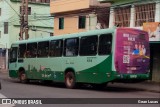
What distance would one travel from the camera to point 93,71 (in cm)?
2095

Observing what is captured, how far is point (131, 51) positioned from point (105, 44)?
4.30 feet

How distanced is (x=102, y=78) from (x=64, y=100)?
4.90 meters

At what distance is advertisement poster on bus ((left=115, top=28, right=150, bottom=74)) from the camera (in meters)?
19.5

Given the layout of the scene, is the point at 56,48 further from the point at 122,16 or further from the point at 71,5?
the point at 71,5

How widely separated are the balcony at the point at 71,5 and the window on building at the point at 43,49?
10.1 meters

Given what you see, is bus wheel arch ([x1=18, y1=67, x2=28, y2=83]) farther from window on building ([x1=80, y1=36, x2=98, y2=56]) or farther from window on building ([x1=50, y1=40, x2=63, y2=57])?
window on building ([x1=80, y1=36, x2=98, y2=56])

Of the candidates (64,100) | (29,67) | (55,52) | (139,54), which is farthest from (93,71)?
(29,67)

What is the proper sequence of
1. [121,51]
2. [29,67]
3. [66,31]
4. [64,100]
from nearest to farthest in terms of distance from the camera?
[64,100]
[121,51]
[29,67]
[66,31]

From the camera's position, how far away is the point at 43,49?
25.5m

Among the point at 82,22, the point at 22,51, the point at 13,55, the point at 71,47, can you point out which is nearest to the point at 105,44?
the point at 71,47

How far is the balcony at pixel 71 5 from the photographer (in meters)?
34.9

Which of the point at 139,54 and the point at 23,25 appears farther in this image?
the point at 23,25

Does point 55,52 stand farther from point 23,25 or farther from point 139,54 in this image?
point 23,25

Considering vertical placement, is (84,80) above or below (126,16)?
below
